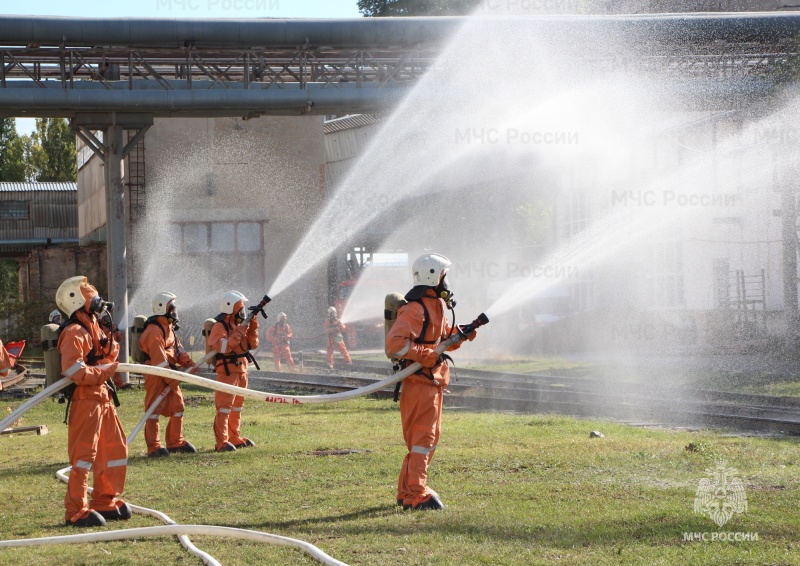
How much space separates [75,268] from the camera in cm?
3644

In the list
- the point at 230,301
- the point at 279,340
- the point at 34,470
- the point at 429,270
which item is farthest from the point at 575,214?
the point at 429,270

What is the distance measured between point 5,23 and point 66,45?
1294 mm

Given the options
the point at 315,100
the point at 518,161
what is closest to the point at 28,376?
the point at 315,100

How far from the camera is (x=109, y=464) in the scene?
852 cm

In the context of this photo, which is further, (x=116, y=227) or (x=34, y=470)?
(x=116, y=227)

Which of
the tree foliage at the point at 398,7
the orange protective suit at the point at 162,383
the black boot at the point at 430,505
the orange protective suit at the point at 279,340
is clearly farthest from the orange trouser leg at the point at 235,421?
the tree foliage at the point at 398,7

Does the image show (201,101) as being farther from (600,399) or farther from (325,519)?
(325,519)

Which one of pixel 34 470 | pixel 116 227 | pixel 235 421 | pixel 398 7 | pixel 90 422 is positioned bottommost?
pixel 34 470

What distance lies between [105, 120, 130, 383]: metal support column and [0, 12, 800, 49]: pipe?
2.71 m

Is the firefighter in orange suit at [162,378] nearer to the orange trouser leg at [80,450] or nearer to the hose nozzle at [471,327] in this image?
the orange trouser leg at [80,450]

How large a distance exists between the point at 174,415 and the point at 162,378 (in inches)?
20.9

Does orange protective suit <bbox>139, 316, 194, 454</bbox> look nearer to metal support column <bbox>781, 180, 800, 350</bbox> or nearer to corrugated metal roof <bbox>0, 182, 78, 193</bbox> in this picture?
metal support column <bbox>781, 180, 800, 350</bbox>

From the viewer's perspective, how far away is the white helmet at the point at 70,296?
8383 mm

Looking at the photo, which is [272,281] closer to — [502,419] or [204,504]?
[502,419]
